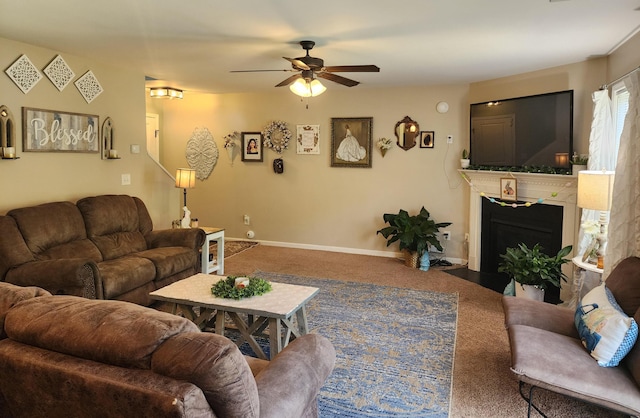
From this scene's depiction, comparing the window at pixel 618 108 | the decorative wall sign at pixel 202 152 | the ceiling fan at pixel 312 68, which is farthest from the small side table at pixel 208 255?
the window at pixel 618 108

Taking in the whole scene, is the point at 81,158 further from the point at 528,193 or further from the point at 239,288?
the point at 528,193

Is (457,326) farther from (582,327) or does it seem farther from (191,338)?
(191,338)

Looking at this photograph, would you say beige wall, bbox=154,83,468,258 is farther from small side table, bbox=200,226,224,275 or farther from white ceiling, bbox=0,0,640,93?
small side table, bbox=200,226,224,275

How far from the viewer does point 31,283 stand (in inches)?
126

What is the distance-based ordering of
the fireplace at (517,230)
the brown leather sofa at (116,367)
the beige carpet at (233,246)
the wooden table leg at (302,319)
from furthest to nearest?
1. the beige carpet at (233,246)
2. the fireplace at (517,230)
3. the wooden table leg at (302,319)
4. the brown leather sofa at (116,367)

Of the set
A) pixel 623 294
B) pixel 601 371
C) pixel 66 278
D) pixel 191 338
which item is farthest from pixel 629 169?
pixel 66 278

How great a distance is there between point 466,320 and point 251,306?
2005mm

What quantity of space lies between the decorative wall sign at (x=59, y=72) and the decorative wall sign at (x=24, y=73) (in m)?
0.12

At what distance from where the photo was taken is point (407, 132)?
5949 mm

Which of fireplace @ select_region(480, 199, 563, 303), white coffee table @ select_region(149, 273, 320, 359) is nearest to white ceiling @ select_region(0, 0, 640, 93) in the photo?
fireplace @ select_region(480, 199, 563, 303)

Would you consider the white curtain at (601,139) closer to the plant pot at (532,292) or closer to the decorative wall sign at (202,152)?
the plant pot at (532,292)

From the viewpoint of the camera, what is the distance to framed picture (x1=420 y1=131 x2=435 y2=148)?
584cm

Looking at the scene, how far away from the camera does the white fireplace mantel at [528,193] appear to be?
4242 millimetres

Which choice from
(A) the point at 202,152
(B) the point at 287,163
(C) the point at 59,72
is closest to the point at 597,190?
(B) the point at 287,163
